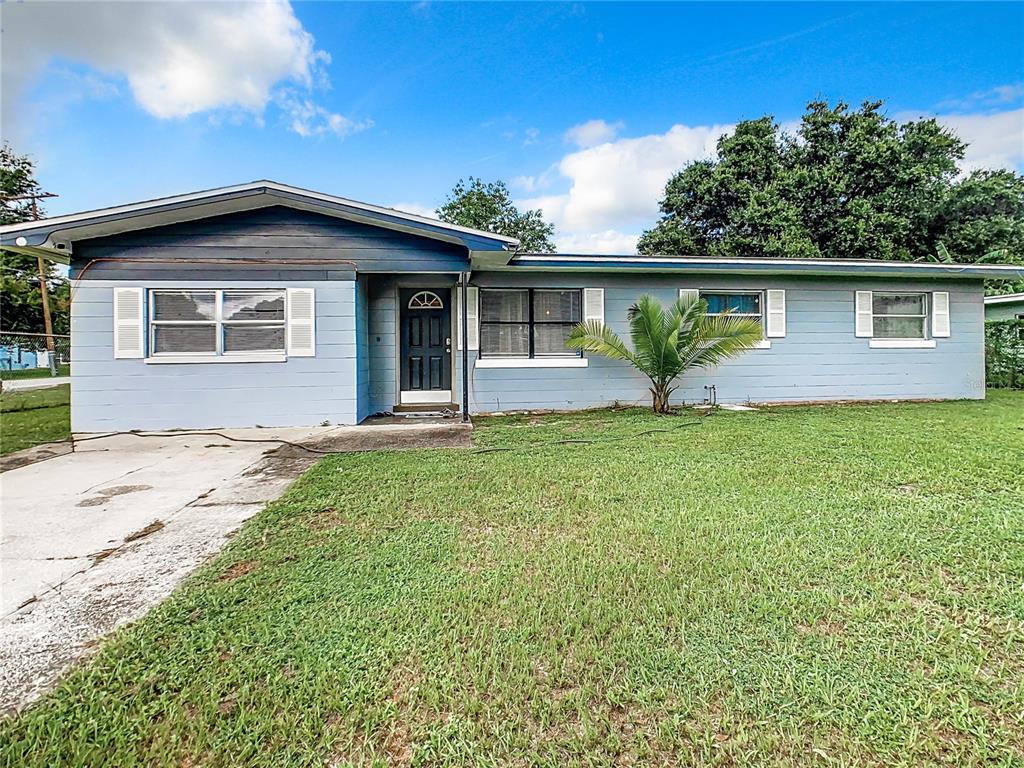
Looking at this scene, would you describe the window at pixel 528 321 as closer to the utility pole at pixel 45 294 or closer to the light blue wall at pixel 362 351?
the light blue wall at pixel 362 351

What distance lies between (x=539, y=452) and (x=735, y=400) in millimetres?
5317

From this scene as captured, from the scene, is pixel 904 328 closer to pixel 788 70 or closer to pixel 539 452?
pixel 539 452

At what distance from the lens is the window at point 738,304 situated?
9.00 meters

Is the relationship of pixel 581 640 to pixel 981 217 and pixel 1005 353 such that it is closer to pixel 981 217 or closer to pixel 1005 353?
pixel 1005 353

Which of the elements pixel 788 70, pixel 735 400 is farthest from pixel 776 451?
pixel 788 70

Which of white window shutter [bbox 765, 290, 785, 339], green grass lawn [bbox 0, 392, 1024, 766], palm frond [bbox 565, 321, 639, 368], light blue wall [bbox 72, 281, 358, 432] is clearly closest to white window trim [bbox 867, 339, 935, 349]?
white window shutter [bbox 765, 290, 785, 339]

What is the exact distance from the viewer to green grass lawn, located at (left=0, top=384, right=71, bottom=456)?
6.60 meters

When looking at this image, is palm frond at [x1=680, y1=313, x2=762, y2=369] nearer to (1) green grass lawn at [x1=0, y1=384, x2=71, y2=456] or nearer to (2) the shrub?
(2) the shrub

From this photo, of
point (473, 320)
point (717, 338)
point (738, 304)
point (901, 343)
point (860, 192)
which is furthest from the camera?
point (860, 192)

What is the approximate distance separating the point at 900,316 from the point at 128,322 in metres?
13.0

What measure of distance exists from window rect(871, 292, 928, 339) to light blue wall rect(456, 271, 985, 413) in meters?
0.23

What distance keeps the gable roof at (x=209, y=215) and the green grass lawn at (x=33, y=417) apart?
2495 millimetres

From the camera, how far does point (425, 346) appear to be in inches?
342

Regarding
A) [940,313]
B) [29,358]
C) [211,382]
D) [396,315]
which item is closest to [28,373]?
[29,358]
